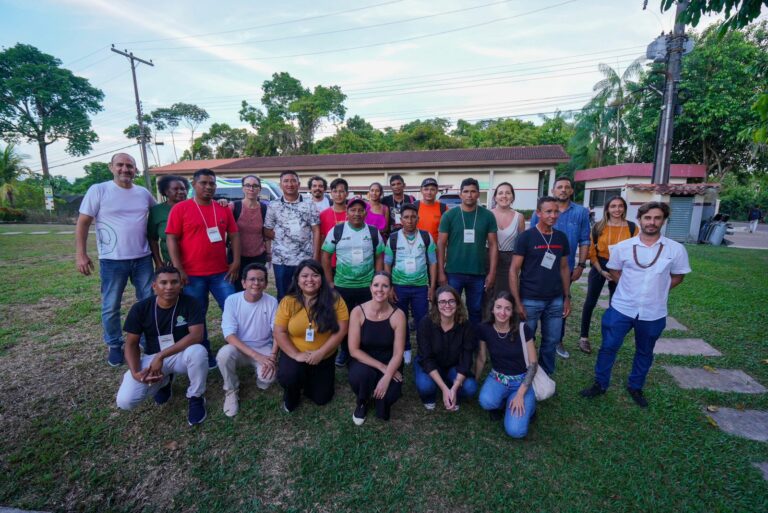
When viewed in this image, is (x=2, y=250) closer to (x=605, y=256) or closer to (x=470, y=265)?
(x=470, y=265)

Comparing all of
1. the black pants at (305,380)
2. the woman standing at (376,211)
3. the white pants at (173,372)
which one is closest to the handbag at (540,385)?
the black pants at (305,380)

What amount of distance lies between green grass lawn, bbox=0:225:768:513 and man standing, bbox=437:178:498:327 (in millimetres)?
1136

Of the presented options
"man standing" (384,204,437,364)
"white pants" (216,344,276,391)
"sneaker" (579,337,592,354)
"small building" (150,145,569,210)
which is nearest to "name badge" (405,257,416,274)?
"man standing" (384,204,437,364)

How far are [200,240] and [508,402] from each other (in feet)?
9.79

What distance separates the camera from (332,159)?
21703 millimetres

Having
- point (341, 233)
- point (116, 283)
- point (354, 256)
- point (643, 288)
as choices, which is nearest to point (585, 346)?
point (643, 288)

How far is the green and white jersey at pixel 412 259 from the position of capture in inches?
131

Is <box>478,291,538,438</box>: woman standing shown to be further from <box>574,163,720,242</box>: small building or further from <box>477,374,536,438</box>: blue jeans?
<box>574,163,720,242</box>: small building

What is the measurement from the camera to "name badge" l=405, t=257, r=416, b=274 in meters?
3.32

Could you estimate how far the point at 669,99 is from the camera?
872 centimetres

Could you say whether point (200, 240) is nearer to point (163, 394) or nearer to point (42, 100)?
point (163, 394)

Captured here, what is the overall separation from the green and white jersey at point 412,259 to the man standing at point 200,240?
1.69m

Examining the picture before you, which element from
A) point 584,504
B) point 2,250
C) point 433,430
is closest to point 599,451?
point 584,504

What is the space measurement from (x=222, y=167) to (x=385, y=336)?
23829mm
